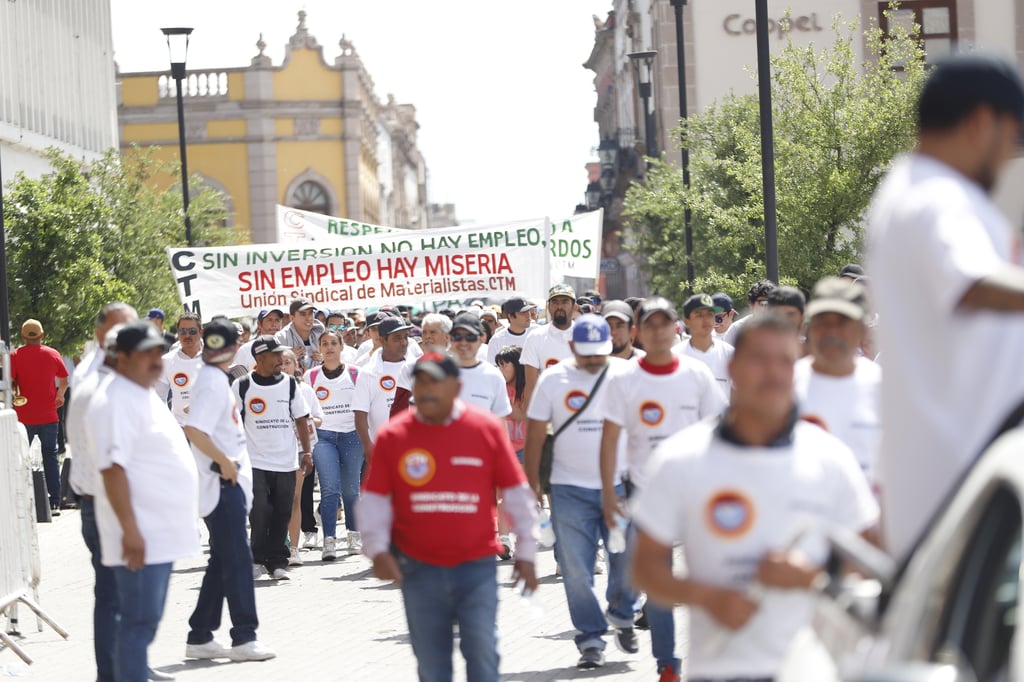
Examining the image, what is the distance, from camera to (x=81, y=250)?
26.8 metres

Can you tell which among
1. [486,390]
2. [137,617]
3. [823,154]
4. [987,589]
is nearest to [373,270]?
[823,154]

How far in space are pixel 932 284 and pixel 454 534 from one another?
131 inches

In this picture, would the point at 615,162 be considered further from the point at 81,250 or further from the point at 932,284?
the point at 932,284

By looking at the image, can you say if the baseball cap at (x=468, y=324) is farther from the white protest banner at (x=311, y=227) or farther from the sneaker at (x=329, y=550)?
the white protest banner at (x=311, y=227)

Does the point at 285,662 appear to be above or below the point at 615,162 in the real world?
below

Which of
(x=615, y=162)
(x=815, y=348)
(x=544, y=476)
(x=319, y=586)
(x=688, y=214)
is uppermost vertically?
(x=615, y=162)

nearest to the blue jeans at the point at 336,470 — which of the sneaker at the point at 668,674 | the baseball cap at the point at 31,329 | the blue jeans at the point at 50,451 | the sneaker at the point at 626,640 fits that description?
the blue jeans at the point at 50,451

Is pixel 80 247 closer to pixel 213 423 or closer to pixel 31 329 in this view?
pixel 31 329

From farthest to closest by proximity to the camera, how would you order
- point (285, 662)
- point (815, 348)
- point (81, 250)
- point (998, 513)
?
1. point (81, 250)
2. point (285, 662)
3. point (815, 348)
4. point (998, 513)

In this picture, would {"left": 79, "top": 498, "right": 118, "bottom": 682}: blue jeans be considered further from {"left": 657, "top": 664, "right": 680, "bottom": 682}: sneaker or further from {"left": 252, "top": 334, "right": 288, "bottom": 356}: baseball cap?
{"left": 252, "top": 334, "right": 288, "bottom": 356}: baseball cap

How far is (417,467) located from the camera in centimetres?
697

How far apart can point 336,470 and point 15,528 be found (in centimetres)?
484

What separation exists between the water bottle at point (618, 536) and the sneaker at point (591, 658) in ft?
1.82

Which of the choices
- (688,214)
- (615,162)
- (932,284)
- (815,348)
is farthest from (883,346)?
(615,162)
